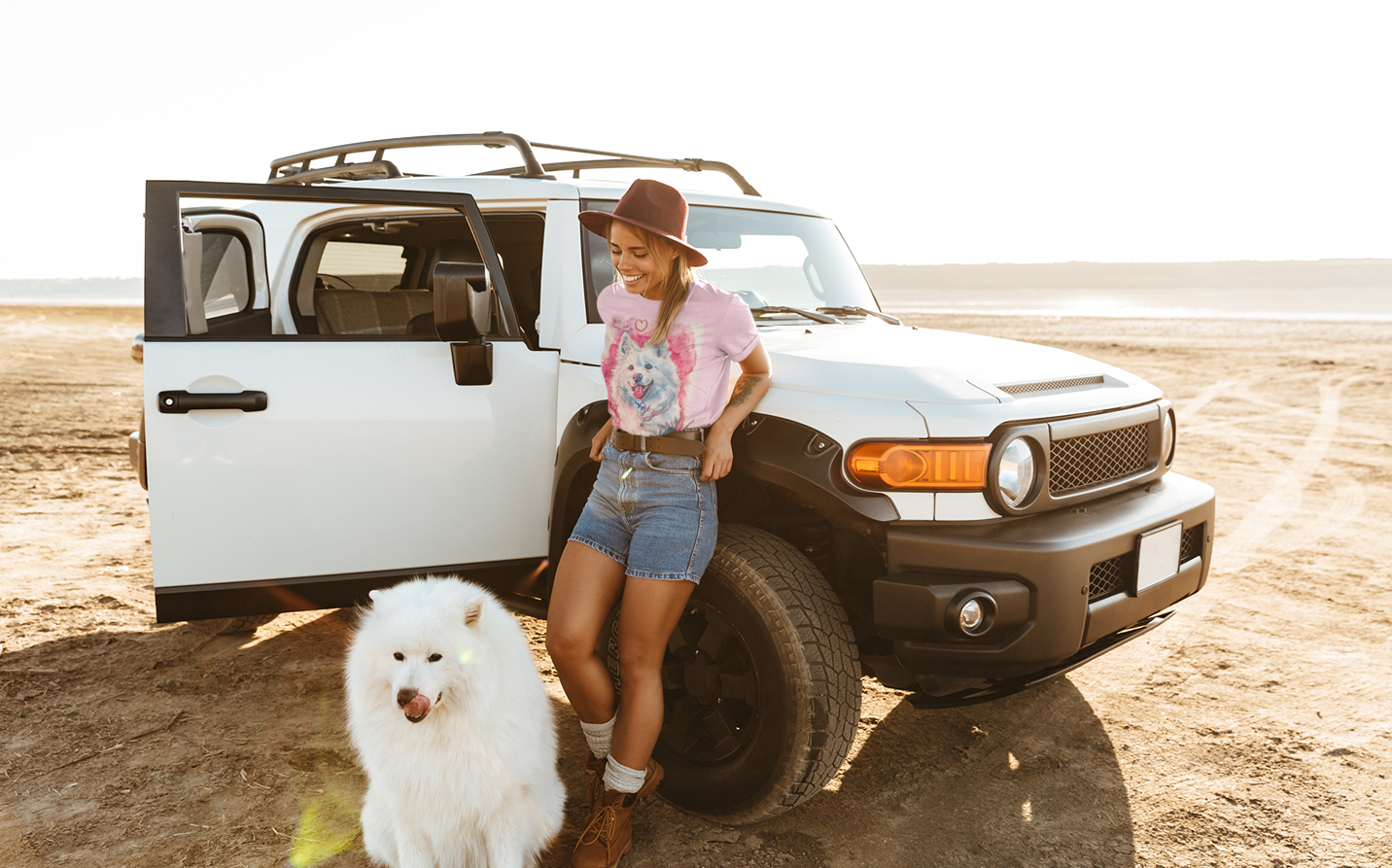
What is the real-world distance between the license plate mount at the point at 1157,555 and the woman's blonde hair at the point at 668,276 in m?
1.69

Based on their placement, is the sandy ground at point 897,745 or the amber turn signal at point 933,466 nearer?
the amber turn signal at point 933,466

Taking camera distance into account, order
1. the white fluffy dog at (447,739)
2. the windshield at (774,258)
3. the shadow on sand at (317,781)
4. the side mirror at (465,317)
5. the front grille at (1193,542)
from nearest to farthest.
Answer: the white fluffy dog at (447,739)
the shadow on sand at (317,781)
the side mirror at (465,317)
the front grille at (1193,542)
the windshield at (774,258)

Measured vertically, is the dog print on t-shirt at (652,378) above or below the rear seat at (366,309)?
below

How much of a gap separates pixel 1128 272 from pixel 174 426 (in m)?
138

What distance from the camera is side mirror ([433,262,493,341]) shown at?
9.75ft

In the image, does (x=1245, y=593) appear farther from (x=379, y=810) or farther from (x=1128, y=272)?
(x=1128, y=272)

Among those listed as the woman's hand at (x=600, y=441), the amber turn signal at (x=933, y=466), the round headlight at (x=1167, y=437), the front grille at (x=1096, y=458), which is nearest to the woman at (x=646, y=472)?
the woman's hand at (x=600, y=441)

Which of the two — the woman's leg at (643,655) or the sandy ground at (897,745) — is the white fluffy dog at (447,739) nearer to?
the woman's leg at (643,655)

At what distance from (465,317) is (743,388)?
3.45 feet

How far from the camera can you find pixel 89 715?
3.73 meters

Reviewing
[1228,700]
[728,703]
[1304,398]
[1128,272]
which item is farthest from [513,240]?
[1128,272]

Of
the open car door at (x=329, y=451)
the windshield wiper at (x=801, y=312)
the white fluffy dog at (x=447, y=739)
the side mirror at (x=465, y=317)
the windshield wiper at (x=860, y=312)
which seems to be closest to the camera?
the white fluffy dog at (x=447, y=739)

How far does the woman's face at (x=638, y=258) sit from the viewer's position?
2.54 m

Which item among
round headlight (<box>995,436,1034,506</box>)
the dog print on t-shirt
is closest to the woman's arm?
the dog print on t-shirt
